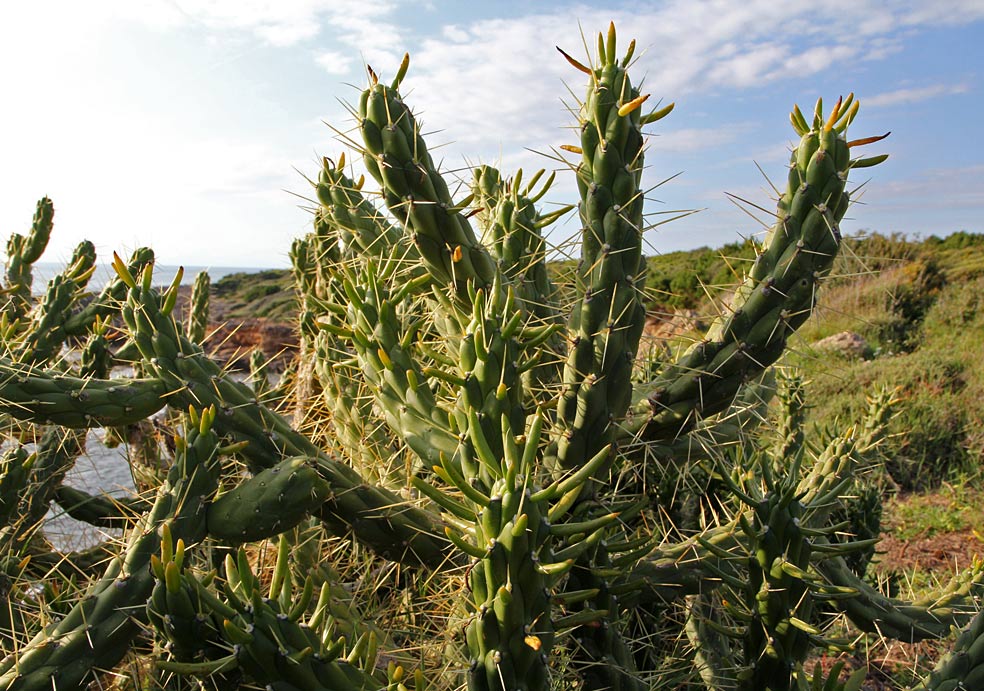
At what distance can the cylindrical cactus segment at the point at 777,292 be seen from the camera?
177 cm

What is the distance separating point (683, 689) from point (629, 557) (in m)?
1.20

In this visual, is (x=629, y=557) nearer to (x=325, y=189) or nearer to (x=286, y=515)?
(x=286, y=515)

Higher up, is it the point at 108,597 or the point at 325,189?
the point at 325,189

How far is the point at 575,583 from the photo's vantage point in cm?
183

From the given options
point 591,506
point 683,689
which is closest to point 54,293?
point 591,506

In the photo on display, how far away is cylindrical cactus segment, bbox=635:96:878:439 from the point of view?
1.77 meters

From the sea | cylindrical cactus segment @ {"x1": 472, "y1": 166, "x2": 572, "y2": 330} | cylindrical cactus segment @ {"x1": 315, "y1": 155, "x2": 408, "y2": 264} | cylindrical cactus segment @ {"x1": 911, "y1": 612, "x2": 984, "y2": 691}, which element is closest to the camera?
cylindrical cactus segment @ {"x1": 911, "y1": 612, "x2": 984, "y2": 691}

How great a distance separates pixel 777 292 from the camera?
183cm

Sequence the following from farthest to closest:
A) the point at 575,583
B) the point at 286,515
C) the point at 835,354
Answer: the point at 835,354
the point at 575,583
the point at 286,515

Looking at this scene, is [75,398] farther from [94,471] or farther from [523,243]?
[94,471]

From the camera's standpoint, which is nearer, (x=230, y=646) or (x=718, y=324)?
(x=230, y=646)

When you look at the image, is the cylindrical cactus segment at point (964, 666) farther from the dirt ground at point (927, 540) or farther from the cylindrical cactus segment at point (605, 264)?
the dirt ground at point (927, 540)

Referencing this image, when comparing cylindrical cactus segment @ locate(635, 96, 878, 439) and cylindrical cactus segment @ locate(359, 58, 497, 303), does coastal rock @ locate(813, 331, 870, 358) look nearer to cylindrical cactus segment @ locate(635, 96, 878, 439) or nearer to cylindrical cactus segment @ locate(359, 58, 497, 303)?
cylindrical cactus segment @ locate(635, 96, 878, 439)

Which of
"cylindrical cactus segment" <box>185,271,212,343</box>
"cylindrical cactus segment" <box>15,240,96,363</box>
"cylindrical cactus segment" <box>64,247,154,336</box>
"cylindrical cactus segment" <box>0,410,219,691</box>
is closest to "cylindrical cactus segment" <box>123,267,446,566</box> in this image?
"cylindrical cactus segment" <box>0,410,219,691</box>
